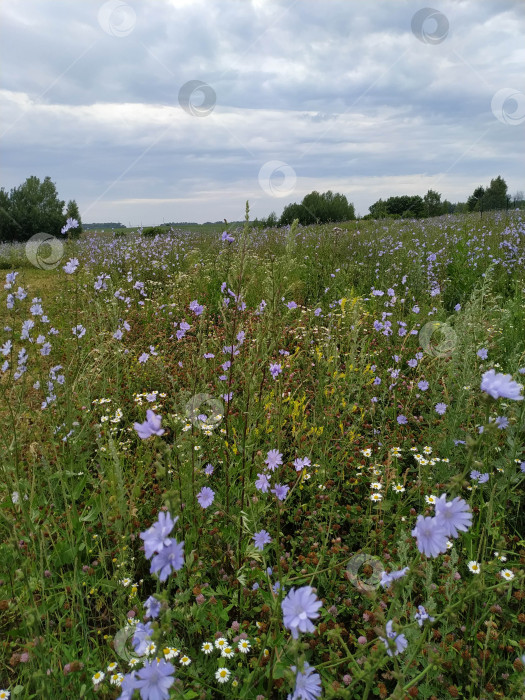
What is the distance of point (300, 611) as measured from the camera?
86 cm

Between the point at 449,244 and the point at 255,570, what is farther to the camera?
the point at 449,244

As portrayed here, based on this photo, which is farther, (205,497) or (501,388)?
(205,497)

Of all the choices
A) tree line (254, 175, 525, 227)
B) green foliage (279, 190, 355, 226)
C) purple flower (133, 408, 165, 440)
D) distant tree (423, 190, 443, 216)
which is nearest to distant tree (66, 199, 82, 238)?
purple flower (133, 408, 165, 440)

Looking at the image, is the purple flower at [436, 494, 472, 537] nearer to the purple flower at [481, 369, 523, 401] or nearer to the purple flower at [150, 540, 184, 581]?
the purple flower at [481, 369, 523, 401]

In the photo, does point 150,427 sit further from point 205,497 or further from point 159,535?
point 205,497

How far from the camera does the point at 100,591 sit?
193 cm

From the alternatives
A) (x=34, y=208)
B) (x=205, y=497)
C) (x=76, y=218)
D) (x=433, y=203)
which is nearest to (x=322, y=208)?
(x=433, y=203)

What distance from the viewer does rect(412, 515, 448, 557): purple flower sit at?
87 centimetres

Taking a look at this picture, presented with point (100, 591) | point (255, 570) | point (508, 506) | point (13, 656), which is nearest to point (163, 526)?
point (255, 570)

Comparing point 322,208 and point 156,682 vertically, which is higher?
point 322,208

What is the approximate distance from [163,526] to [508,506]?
7.13 ft

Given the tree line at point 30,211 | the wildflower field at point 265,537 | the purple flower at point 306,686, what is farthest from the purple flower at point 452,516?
the tree line at point 30,211

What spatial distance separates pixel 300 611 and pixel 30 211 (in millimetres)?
33958

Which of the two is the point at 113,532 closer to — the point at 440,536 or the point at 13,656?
the point at 13,656
